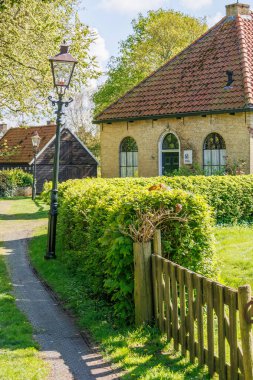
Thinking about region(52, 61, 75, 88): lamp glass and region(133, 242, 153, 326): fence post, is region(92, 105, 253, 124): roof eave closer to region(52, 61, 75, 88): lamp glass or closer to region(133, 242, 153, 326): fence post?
region(52, 61, 75, 88): lamp glass

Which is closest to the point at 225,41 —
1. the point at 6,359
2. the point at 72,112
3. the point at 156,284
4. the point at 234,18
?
the point at 234,18

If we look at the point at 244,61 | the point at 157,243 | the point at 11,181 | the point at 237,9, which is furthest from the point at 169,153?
the point at 11,181

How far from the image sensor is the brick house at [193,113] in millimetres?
20406

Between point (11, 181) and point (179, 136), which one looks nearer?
point (179, 136)

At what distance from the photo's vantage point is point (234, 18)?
2333 centimetres

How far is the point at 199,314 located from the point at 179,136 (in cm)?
1673

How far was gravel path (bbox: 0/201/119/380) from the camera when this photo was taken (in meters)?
5.91

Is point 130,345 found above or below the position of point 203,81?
below

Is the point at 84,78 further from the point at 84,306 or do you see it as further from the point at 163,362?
the point at 163,362

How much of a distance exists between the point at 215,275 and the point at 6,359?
343cm

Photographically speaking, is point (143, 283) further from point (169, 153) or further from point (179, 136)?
point (169, 153)

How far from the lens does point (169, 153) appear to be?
22641 mm

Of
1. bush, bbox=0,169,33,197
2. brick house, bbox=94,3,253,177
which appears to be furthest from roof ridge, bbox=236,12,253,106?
bush, bbox=0,169,33,197

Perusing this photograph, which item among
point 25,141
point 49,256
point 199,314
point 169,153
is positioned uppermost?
point 25,141
